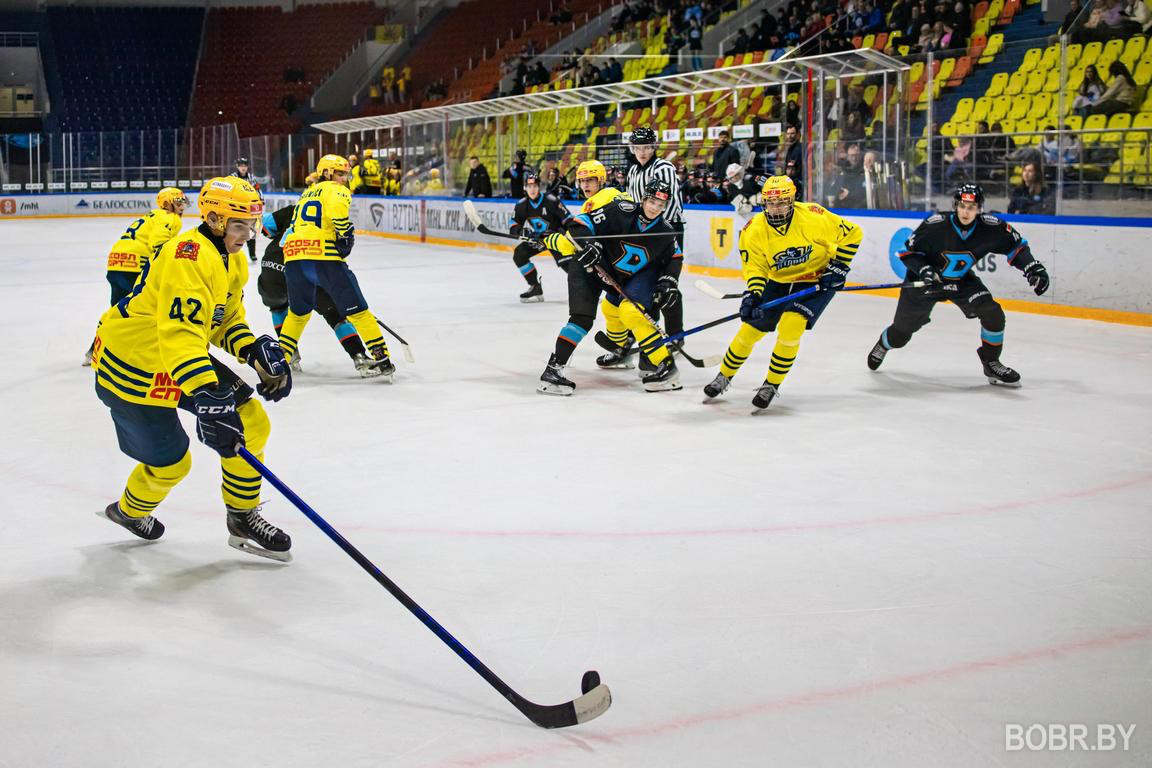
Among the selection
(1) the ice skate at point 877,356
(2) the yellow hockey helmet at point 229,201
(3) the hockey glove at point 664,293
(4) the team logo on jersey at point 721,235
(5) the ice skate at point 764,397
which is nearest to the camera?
(2) the yellow hockey helmet at point 229,201

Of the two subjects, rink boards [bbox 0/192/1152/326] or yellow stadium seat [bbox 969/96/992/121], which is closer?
rink boards [bbox 0/192/1152/326]

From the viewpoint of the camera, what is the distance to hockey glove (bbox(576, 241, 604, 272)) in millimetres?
6625

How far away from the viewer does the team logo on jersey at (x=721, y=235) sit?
1285 centimetres

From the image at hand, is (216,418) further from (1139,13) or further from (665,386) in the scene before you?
(1139,13)

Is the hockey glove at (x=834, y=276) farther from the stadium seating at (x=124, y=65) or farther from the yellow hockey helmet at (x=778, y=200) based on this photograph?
the stadium seating at (x=124, y=65)

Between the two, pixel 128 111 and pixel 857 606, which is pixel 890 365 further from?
pixel 128 111

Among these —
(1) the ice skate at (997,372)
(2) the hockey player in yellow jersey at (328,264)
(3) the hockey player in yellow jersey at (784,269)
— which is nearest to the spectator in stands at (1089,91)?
(1) the ice skate at (997,372)

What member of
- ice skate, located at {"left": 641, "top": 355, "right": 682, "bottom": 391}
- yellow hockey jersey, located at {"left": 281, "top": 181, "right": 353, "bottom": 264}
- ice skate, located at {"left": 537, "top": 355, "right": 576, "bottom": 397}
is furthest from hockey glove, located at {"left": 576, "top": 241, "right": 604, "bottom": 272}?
yellow hockey jersey, located at {"left": 281, "top": 181, "right": 353, "bottom": 264}

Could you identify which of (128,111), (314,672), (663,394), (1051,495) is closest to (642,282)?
(663,394)

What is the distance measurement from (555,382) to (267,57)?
29176mm

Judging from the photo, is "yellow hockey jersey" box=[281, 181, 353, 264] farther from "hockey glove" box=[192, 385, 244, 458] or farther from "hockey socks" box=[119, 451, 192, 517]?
"hockey glove" box=[192, 385, 244, 458]

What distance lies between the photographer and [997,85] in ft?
36.4

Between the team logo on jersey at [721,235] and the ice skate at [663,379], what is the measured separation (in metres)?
6.19

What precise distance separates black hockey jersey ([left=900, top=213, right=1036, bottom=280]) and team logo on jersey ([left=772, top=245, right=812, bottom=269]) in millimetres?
994
